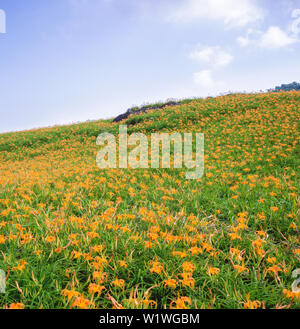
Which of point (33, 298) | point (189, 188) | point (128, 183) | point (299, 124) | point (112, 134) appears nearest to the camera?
point (33, 298)

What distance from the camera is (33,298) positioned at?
5.82 ft

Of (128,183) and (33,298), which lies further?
(128,183)

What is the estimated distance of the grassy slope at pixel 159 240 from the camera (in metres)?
1.94

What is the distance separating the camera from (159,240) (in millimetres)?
2617

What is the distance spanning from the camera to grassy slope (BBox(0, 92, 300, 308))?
1939mm

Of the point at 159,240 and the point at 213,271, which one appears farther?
the point at 159,240

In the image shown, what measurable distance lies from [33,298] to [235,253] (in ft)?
6.96

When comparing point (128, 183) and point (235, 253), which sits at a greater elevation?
point (128, 183)
